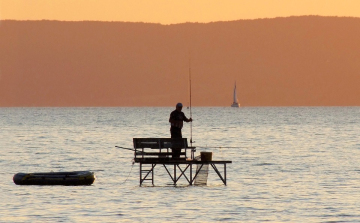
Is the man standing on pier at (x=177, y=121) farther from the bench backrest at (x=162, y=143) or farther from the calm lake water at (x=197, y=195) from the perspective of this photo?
the calm lake water at (x=197, y=195)

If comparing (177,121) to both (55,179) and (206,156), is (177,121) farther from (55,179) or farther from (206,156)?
(55,179)

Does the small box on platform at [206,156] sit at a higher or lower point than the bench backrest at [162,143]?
lower

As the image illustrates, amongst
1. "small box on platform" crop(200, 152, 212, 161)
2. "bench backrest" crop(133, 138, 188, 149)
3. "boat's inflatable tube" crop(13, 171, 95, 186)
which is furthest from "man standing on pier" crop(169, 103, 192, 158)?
"boat's inflatable tube" crop(13, 171, 95, 186)

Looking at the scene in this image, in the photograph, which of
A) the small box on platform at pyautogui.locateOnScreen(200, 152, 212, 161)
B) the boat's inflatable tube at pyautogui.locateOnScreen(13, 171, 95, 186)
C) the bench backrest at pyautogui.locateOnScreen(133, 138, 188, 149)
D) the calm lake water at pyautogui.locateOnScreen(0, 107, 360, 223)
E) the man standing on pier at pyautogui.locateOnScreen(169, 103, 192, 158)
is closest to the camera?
the calm lake water at pyautogui.locateOnScreen(0, 107, 360, 223)

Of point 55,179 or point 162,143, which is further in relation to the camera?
point 55,179

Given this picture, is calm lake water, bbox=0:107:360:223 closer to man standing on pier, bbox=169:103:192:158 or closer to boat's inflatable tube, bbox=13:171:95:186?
boat's inflatable tube, bbox=13:171:95:186

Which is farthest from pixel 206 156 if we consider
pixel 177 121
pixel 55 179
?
pixel 55 179

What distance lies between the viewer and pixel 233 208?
26922mm

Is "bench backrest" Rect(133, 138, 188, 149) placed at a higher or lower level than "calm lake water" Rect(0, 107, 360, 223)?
higher

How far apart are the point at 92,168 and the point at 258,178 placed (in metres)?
10.3

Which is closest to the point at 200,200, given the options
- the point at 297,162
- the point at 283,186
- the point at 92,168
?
the point at 283,186

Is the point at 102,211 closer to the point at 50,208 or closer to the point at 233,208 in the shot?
the point at 50,208

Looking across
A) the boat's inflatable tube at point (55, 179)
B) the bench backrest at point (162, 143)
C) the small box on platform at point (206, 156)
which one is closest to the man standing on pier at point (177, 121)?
the bench backrest at point (162, 143)

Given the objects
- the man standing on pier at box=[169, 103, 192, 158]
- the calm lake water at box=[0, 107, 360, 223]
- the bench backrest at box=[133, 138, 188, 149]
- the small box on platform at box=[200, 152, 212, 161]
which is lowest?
the calm lake water at box=[0, 107, 360, 223]
